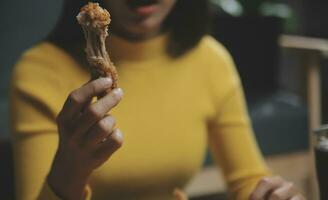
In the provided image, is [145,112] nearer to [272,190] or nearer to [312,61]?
[272,190]

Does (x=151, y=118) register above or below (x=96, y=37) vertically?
below

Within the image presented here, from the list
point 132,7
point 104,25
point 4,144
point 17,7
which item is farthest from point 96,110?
point 17,7

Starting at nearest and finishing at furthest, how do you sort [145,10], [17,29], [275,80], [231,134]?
[145,10] < [231,134] < [17,29] < [275,80]

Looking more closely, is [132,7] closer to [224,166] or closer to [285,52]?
[224,166]

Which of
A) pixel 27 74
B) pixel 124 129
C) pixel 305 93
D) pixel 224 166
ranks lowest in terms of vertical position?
pixel 305 93

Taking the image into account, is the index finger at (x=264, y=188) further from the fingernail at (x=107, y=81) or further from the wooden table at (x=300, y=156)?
the wooden table at (x=300, y=156)

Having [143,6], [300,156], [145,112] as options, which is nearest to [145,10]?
[143,6]
